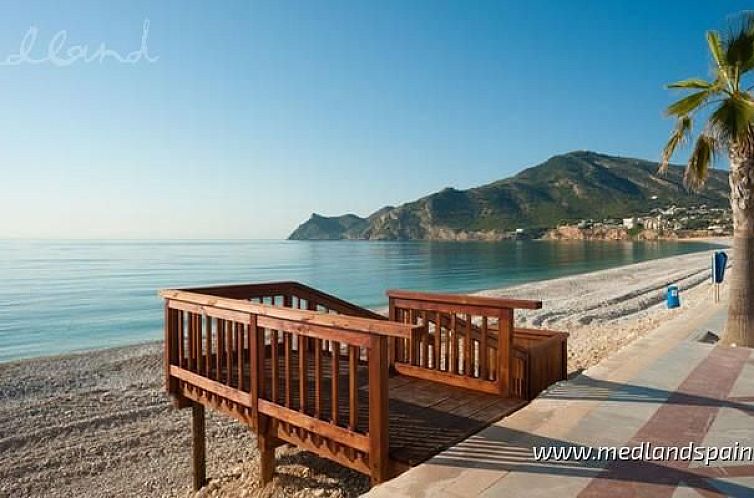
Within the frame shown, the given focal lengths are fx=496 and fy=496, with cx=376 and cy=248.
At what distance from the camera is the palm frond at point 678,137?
8.25 meters

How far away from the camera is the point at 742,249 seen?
806 centimetres

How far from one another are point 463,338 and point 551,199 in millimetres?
171599

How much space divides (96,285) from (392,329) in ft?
164

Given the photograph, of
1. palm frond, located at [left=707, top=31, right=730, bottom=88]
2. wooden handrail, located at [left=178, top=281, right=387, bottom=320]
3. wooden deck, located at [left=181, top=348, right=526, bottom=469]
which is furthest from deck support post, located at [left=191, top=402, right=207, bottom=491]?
palm frond, located at [left=707, top=31, right=730, bottom=88]

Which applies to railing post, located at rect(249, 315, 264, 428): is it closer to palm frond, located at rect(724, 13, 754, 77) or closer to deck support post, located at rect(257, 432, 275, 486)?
deck support post, located at rect(257, 432, 275, 486)

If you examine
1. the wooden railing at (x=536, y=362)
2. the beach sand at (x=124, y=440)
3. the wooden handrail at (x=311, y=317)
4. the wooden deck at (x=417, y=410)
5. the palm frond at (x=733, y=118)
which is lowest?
the beach sand at (x=124, y=440)


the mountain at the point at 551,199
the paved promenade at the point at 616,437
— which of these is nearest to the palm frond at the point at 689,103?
the paved promenade at the point at 616,437

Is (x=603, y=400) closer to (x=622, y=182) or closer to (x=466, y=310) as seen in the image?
(x=466, y=310)

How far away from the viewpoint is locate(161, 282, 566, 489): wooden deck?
158 inches

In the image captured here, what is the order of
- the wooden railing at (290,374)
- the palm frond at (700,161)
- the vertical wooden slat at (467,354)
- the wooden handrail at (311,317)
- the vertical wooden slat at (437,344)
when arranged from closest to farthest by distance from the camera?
the wooden handrail at (311,317)
the wooden railing at (290,374)
the vertical wooden slat at (467,354)
the vertical wooden slat at (437,344)
the palm frond at (700,161)

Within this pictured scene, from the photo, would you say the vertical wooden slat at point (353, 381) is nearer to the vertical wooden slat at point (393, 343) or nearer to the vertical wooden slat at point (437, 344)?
the vertical wooden slat at point (437, 344)

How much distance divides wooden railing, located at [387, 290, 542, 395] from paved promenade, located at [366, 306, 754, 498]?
1.99 ft

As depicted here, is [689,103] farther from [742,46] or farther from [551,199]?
[551,199]

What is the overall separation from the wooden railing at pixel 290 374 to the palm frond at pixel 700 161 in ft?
20.2
